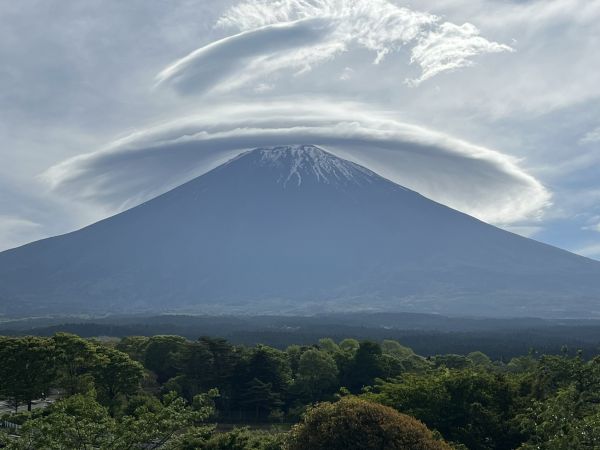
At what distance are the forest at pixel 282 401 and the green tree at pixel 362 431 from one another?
3 cm

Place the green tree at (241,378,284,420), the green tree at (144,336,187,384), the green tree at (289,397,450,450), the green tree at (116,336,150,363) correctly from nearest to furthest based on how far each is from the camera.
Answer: the green tree at (289,397,450,450)
the green tree at (241,378,284,420)
the green tree at (144,336,187,384)
the green tree at (116,336,150,363)

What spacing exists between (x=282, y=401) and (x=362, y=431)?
100 feet

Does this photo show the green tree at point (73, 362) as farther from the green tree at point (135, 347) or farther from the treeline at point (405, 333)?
the treeline at point (405, 333)

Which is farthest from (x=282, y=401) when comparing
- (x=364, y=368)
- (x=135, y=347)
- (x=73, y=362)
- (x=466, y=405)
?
(x=466, y=405)

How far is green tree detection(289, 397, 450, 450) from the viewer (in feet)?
57.9

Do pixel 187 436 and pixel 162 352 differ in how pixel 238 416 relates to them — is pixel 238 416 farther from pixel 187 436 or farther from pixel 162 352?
pixel 187 436

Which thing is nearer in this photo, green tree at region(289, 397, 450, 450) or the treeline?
green tree at region(289, 397, 450, 450)

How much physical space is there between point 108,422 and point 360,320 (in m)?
176

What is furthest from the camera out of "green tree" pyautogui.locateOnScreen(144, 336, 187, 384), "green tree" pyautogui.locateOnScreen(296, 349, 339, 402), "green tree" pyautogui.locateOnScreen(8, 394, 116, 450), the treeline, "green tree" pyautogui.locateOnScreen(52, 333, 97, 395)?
the treeline

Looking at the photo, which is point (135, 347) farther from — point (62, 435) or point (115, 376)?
point (62, 435)

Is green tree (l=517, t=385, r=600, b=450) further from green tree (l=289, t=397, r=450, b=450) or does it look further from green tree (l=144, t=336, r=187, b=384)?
green tree (l=144, t=336, r=187, b=384)

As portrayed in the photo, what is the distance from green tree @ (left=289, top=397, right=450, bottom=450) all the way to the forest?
0.09 ft

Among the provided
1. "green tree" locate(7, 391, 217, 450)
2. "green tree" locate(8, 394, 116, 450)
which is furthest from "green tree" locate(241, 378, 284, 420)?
"green tree" locate(8, 394, 116, 450)

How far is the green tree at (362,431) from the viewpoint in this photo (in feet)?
57.9
